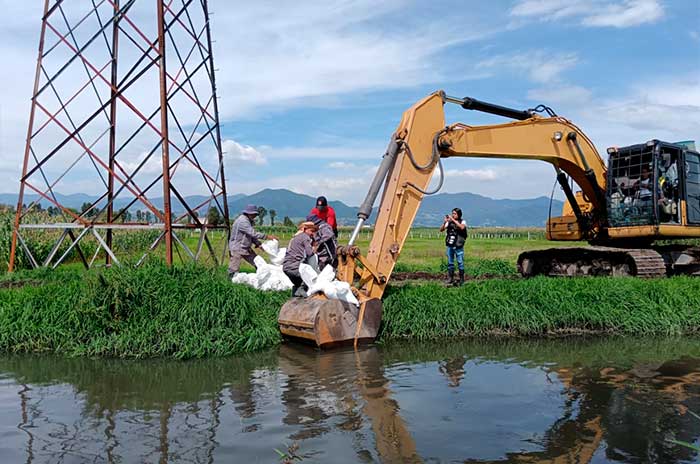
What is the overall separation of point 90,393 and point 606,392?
563cm

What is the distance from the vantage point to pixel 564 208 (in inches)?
623

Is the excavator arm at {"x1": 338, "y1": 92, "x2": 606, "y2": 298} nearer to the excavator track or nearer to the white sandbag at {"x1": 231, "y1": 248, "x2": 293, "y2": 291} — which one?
the white sandbag at {"x1": 231, "y1": 248, "x2": 293, "y2": 291}

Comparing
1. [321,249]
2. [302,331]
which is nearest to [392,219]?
[321,249]

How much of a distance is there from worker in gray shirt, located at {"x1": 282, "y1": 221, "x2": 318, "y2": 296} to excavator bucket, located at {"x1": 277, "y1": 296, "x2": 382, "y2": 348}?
1.44ft

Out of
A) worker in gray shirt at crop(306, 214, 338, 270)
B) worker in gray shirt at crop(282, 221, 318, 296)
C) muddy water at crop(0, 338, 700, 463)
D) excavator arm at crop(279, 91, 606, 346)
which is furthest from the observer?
worker in gray shirt at crop(306, 214, 338, 270)

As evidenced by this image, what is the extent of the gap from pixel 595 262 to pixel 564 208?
1.77 meters

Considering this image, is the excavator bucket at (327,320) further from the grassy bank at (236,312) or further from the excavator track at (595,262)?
the excavator track at (595,262)

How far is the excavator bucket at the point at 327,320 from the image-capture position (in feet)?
29.3

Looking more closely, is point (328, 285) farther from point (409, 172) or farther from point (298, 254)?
point (409, 172)

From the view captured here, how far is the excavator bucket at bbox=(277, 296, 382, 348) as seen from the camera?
892cm

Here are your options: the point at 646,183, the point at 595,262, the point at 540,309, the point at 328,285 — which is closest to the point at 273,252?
the point at 328,285

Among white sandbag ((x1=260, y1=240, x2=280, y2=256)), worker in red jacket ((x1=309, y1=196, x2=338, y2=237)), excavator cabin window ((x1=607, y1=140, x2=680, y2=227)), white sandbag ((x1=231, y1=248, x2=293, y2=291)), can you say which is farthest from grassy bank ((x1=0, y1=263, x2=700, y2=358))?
excavator cabin window ((x1=607, y1=140, x2=680, y2=227))

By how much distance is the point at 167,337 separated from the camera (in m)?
8.82

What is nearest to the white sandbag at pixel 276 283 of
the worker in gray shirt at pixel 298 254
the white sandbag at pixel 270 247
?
the white sandbag at pixel 270 247
